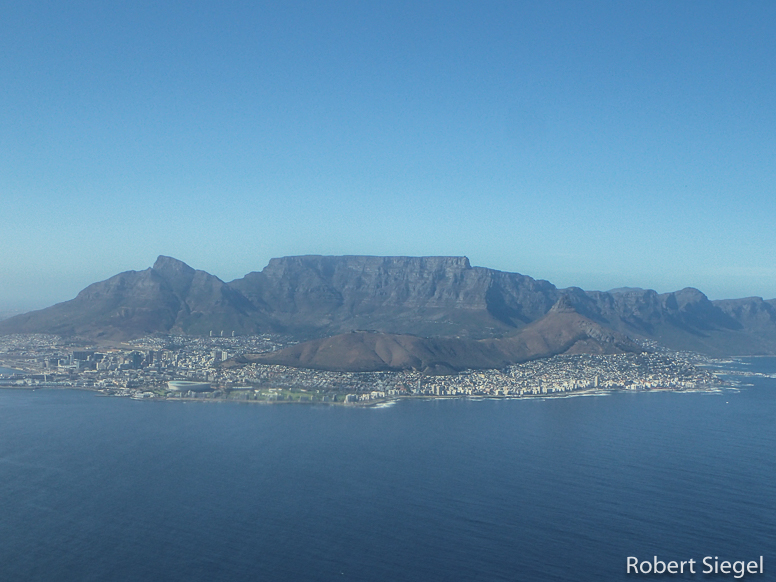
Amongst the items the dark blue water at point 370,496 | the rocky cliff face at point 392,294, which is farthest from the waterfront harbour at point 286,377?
the rocky cliff face at point 392,294

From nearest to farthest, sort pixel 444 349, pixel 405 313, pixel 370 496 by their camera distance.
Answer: pixel 370 496 < pixel 444 349 < pixel 405 313

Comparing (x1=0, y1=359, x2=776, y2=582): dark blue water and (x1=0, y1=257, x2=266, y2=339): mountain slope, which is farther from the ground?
(x1=0, y1=257, x2=266, y2=339): mountain slope

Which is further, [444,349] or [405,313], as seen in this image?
[405,313]

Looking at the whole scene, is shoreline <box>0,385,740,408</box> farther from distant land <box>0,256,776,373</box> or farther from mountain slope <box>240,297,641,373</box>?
distant land <box>0,256,776,373</box>

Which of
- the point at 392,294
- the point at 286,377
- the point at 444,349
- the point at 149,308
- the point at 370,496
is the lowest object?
the point at 370,496

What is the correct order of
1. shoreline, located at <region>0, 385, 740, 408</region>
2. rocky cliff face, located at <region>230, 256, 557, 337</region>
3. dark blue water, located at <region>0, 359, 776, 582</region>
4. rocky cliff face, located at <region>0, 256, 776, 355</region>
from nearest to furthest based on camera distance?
dark blue water, located at <region>0, 359, 776, 582</region> → shoreline, located at <region>0, 385, 740, 408</region> → rocky cliff face, located at <region>0, 256, 776, 355</region> → rocky cliff face, located at <region>230, 256, 557, 337</region>

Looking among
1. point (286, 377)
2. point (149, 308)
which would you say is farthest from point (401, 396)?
point (149, 308)

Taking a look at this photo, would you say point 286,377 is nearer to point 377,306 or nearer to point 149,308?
point 149,308

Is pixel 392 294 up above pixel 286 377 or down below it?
Result: above

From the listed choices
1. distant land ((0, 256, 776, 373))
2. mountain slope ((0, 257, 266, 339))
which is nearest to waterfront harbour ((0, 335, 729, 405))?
distant land ((0, 256, 776, 373))
